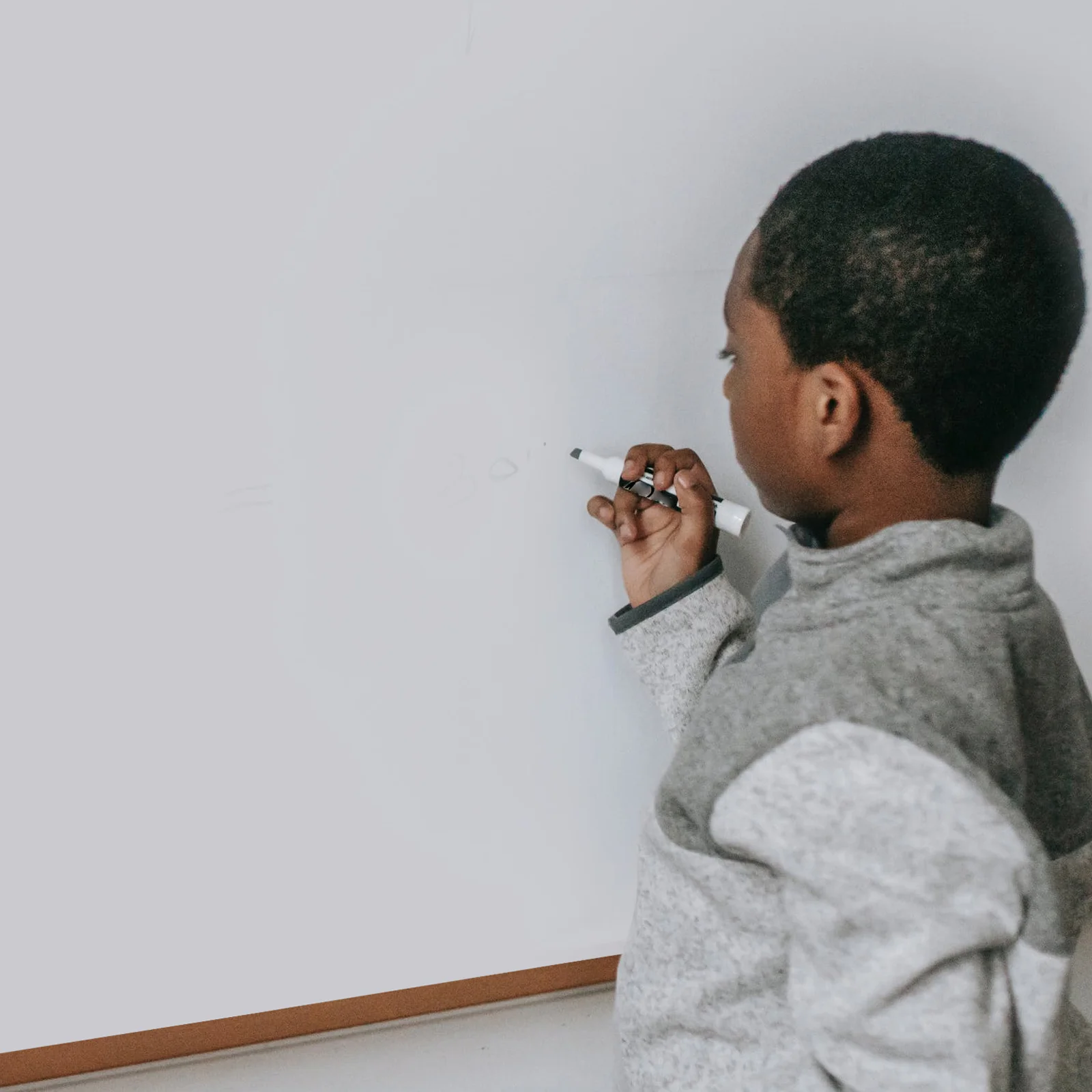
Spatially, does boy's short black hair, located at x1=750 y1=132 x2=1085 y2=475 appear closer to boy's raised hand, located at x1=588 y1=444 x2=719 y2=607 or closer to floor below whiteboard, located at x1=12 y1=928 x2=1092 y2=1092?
boy's raised hand, located at x1=588 y1=444 x2=719 y2=607

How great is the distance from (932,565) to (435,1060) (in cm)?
53

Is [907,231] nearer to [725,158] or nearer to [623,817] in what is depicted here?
[725,158]

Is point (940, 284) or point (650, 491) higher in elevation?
point (940, 284)

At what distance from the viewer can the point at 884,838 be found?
1.32ft

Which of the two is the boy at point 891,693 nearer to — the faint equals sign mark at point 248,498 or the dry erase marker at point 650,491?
the dry erase marker at point 650,491

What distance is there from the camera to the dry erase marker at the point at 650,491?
0.54 meters

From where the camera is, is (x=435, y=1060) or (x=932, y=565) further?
(x=435, y=1060)

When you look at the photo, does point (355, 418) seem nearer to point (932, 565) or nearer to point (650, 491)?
point (650, 491)

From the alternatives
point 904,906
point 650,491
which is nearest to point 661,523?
point 650,491

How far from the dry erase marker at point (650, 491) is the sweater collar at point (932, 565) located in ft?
0.31

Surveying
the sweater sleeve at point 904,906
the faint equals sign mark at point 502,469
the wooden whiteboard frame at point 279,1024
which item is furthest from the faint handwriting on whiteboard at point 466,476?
the wooden whiteboard frame at point 279,1024

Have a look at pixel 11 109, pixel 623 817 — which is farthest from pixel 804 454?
→ pixel 11 109

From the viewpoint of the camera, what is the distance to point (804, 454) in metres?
0.48

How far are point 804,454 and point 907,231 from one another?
0.37ft
